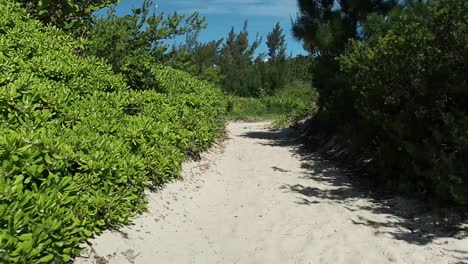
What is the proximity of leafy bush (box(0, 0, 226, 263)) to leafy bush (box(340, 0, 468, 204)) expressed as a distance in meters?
3.07

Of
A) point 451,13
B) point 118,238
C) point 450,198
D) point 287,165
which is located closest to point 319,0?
point 287,165

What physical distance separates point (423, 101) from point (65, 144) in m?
4.81

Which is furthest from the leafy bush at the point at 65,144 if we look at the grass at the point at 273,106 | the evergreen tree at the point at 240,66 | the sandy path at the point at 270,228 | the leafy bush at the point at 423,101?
the evergreen tree at the point at 240,66

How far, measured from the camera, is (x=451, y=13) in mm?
5918

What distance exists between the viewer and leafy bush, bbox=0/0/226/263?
288 centimetres

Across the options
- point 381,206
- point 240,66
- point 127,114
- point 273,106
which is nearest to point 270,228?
point 381,206

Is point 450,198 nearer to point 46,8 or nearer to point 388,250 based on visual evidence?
point 388,250

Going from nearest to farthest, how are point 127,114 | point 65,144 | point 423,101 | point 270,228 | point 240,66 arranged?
point 65,144 < point 270,228 < point 127,114 < point 423,101 < point 240,66

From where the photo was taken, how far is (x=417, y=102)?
6508 mm

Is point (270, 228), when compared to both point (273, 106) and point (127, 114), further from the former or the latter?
point (273, 106)

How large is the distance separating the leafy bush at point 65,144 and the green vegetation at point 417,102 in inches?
121

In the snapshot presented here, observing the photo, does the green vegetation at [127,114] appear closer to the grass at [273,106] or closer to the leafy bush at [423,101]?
the leafy bush at [423,101]

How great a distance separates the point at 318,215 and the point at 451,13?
3060mm

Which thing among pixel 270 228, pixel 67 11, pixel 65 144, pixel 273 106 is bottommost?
pixel 270 228
